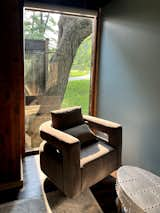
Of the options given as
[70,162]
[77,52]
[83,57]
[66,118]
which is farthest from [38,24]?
[70,162]

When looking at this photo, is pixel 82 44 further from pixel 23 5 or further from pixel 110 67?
pixel 23 5

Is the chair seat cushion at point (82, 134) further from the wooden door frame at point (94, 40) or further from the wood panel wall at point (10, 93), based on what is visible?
the wooden door frame at point (94, 40)

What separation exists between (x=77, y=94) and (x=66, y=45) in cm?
78

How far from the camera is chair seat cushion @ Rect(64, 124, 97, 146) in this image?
2324mm

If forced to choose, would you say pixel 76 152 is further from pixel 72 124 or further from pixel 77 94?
pixel 77 94

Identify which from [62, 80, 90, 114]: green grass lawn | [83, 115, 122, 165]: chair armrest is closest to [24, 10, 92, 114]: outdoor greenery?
[62, 80, 90, 114]: green grass lawn

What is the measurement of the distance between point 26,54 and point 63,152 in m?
1.59

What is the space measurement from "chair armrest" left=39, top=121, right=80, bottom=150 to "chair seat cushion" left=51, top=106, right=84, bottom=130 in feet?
0.33

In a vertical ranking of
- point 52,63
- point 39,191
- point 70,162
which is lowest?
point 39,191

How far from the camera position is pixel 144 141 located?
7.58ft

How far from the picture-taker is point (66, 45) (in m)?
3.03

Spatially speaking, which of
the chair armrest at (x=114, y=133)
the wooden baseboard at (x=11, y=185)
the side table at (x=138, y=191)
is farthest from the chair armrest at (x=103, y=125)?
the wooden baseboard at (x=11, y=185)

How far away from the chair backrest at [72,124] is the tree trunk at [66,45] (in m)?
0.72

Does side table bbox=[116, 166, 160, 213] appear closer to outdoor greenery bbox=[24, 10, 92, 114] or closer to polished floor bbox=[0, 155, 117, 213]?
polished floor bbox=[0, 155, 117, 213]
